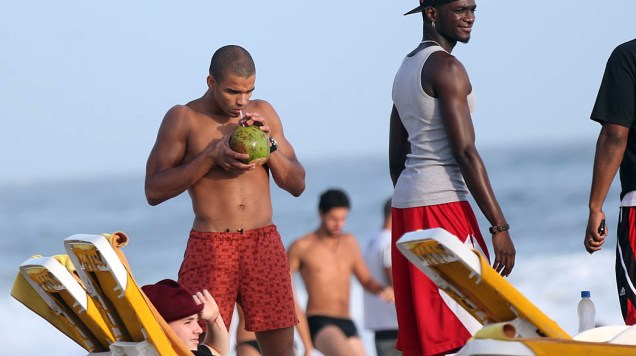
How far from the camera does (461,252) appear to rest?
4184mm

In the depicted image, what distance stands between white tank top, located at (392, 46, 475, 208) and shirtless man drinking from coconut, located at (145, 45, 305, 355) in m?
0.70

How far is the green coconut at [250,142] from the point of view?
6.29 meters

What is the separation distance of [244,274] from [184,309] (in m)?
0.91

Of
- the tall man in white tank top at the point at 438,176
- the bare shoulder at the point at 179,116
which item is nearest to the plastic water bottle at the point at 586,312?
the tall man in white tank top at the point at 438,176

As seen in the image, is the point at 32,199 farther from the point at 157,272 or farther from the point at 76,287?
the point at 76,287

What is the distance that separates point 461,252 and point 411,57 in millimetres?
2180

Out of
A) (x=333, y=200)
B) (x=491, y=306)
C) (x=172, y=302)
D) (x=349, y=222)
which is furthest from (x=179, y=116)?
(x=349, y=222)

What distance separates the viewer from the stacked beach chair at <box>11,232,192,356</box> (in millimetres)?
4918

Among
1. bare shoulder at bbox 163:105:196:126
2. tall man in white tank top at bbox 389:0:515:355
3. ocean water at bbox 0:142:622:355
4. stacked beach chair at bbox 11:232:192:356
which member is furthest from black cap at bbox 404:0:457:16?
ocean water at bbox 0:142:622:355

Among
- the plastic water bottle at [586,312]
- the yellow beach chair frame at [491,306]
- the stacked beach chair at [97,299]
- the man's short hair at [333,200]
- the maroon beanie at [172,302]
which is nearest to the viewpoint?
the yellow beach chair frame at [491,306]

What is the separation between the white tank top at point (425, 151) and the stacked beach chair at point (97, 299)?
1461 millimetres

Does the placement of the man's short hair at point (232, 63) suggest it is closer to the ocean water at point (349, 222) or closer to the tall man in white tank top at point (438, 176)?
the tall man in white tank top at point (438, 176)

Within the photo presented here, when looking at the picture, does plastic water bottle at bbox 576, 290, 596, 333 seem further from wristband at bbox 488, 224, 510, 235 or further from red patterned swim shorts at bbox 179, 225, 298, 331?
red patterned swim shorts at bbox 179, 225, 298, 331

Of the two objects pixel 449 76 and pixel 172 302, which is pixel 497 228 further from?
pixel 172 302
